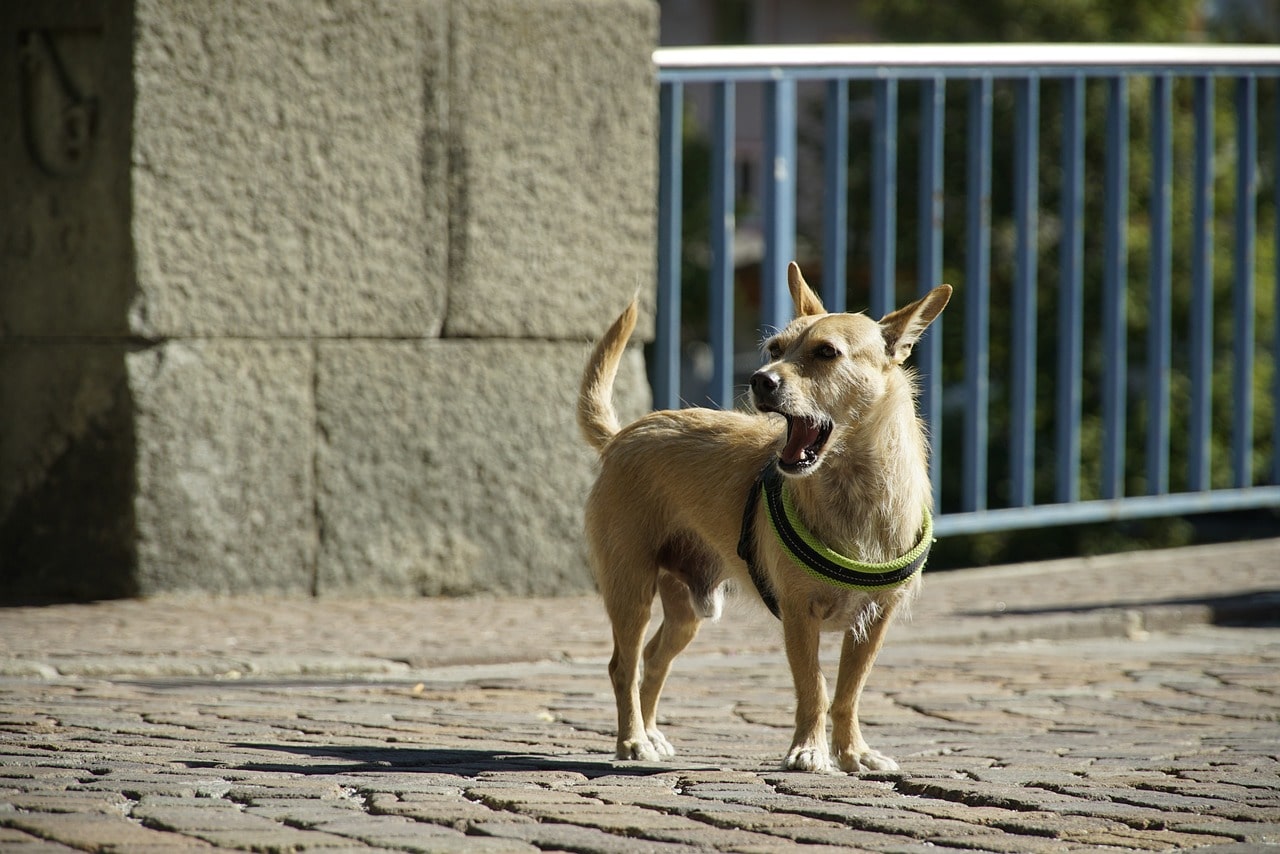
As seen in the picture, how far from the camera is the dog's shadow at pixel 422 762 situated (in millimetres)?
4461

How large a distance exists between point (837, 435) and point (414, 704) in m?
1.98

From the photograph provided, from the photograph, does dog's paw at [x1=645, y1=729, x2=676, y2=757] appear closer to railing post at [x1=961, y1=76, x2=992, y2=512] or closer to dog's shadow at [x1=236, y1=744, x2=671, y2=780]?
dog's shadow at [x1=236, y1=744, x2=671, y2=780]

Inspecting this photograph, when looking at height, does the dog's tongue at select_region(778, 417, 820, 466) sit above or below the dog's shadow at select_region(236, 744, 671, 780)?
above

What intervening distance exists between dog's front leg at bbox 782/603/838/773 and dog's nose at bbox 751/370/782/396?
2.01 ft

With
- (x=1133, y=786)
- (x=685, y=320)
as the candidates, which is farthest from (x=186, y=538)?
(x=685, y=320)

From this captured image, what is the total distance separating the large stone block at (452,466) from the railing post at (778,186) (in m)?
Answer: 1.01

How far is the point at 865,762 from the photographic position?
15.1 ft

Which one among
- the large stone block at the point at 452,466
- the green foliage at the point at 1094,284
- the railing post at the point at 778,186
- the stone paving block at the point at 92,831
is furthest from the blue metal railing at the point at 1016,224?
the stone paving block at the point at 92,831

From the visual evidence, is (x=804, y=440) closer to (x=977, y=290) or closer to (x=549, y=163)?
(x=549, y=163)

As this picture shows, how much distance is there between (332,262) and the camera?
782cm

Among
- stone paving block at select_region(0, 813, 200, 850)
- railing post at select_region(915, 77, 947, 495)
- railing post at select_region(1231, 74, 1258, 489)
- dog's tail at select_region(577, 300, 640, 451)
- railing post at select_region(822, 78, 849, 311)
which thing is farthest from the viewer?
railing post at select_region(1231, 74, 1258, 489)

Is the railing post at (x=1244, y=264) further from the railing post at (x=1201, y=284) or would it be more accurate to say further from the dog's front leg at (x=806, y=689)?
the dog's front leg at (x=806, y=689)

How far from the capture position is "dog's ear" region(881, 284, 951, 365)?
184 inches

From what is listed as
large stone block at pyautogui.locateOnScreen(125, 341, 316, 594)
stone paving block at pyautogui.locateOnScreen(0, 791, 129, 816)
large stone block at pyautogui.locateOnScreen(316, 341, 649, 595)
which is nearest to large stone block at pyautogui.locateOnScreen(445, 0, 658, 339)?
large stone block at pyautogui.locateOnScreen(316, 341, 649, 595)
